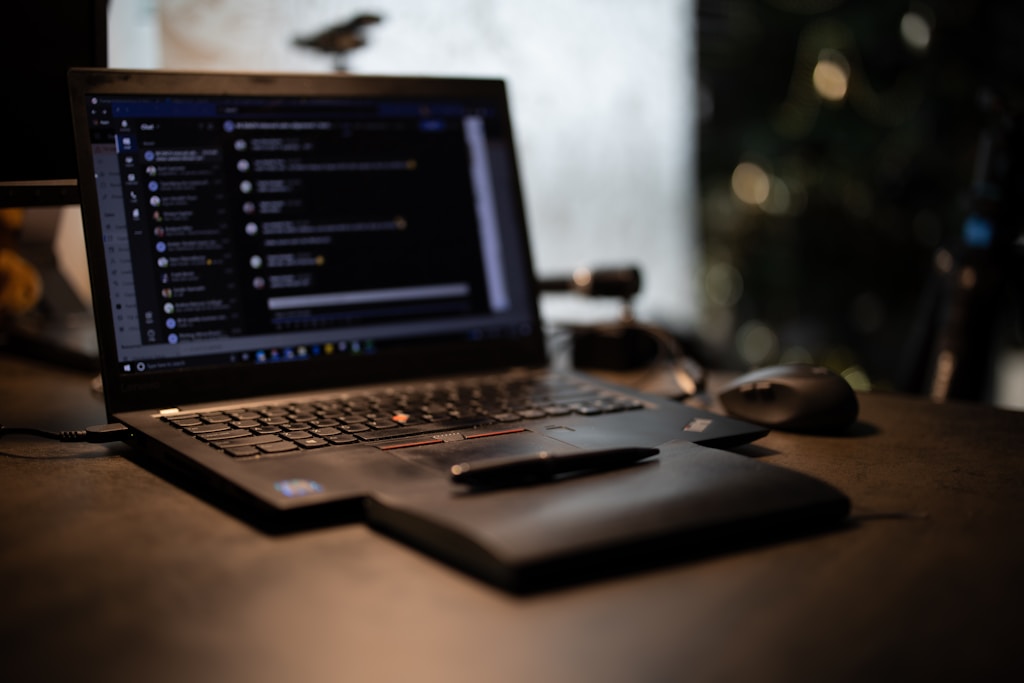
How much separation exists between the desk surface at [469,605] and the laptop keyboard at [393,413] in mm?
89

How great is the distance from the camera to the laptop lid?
823 mm

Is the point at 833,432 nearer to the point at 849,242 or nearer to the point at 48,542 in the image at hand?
the point at 48,542

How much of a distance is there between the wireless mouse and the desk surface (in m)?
0.16

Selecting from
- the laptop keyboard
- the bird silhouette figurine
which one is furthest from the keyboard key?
the bird silhouette figurine

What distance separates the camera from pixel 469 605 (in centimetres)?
48

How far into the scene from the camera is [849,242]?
241cm

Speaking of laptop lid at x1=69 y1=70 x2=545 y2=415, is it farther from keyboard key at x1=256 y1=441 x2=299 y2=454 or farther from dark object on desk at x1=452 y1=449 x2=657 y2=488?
dark object on desk at x1=452 y1=449 x2=657 y2=488

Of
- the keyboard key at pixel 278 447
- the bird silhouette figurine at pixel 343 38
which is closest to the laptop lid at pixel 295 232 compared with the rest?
the keyboard key at pixel 278 447

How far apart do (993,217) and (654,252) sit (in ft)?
3.75

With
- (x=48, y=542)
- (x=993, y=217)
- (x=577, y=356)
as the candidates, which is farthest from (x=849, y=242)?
(x=48, y=542)

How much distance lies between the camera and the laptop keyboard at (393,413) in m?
0.73

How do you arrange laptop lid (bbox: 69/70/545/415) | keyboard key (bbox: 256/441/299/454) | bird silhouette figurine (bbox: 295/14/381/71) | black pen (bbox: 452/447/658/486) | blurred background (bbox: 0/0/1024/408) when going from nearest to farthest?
black pen (bbox: 452/447/658/486)
keyboard key (bbox: 256/441/299/454)
laptop lid (bbox: 69/70/545/415)
bird silhouette figurine (bbox: 295/14/381/71)
blurred background (bbox: 0/0/1024/408)

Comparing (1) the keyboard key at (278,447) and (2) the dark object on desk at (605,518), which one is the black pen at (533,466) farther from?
(1) the keyboard key at (278,447)

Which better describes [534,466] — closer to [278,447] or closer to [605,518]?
[605,518]
